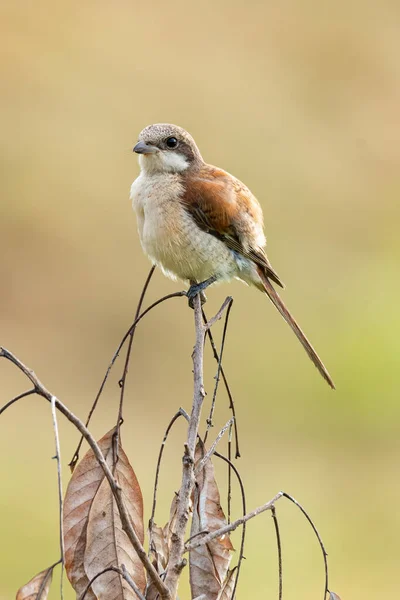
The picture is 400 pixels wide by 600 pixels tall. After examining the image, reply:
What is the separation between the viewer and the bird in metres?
2.90

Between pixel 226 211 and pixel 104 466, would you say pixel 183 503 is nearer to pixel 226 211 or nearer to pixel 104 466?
pixel 104 466

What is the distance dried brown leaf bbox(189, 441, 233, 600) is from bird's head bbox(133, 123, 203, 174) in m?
1.19

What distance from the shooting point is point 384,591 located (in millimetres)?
6633

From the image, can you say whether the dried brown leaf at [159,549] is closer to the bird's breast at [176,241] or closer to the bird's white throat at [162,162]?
the bird's breast at [176,241]

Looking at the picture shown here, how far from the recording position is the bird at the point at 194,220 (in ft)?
9.52

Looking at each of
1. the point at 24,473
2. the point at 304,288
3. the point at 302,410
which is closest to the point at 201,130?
the point at 304,288

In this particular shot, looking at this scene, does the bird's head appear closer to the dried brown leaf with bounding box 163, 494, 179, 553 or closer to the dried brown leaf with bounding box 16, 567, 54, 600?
the dried brown leaf with bounding box 163, 494, 179, 553

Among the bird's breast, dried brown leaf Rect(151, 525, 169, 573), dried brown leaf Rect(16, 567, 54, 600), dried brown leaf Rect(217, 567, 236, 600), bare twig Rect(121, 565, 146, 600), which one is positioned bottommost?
bare twig Rect(121, 565, 146, 600)

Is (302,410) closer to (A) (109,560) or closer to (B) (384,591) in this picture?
(B) (384,591)

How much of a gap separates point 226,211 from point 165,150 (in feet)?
0.98

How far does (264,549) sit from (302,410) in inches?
102

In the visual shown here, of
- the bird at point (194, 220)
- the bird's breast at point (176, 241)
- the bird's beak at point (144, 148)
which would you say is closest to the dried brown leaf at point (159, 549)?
the bird at point (194, 220)

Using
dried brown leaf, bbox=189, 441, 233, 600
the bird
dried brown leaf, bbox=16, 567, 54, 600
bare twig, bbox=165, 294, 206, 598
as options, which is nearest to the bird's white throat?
the bird

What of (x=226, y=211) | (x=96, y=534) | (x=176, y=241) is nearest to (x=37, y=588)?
(x=96, y=534)
